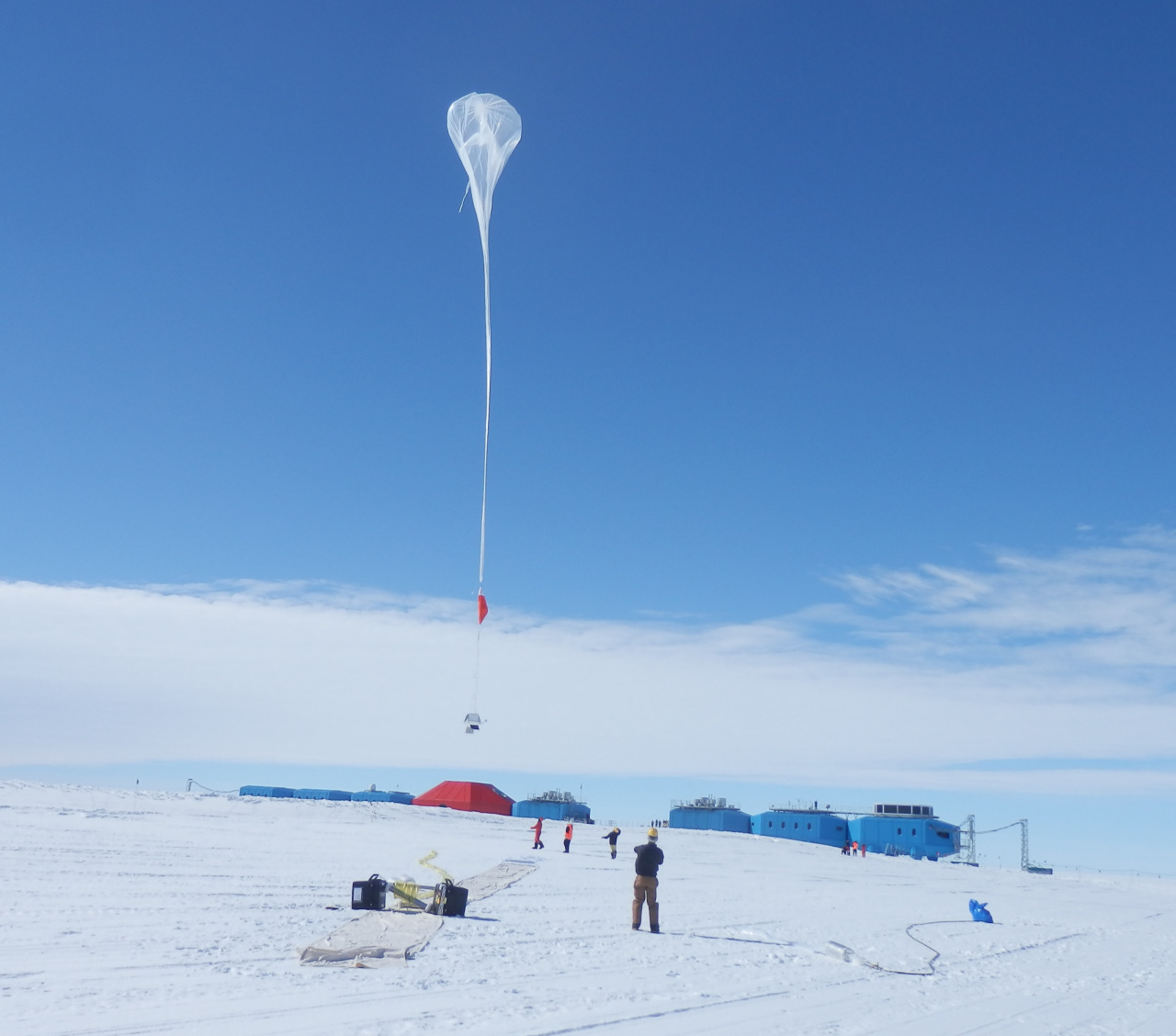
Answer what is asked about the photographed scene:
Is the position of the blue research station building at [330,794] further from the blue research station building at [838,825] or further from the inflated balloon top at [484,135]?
the inflated balloon top at [484,135]

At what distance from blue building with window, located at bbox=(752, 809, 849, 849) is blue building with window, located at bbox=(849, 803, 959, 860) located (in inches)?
57.8

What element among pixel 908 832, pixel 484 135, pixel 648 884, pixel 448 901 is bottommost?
pixel 908 832

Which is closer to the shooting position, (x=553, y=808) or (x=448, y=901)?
(x=448, y=901)

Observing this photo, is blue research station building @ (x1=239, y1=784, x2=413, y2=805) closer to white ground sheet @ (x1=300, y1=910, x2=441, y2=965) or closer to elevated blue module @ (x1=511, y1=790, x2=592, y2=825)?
elevated blue module @ (x1=511, y1=790, x2=592, y2=825)

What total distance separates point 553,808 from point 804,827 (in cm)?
2233

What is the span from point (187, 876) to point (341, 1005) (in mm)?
11155

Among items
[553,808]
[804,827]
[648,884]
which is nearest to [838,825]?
[804,827]

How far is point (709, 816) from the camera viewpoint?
79.4 metres

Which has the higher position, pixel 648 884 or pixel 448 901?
pixel 648 884

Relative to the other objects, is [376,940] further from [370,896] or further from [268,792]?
[268,792]

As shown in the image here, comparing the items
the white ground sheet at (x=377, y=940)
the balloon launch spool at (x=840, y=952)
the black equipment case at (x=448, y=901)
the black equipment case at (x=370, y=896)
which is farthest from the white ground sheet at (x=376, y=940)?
the balloon launch spool at (x=840, y=952)

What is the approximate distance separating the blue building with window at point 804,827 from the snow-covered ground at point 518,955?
53.1 meters

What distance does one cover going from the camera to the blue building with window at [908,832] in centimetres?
7512

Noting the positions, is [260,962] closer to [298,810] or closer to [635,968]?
[635,968]
